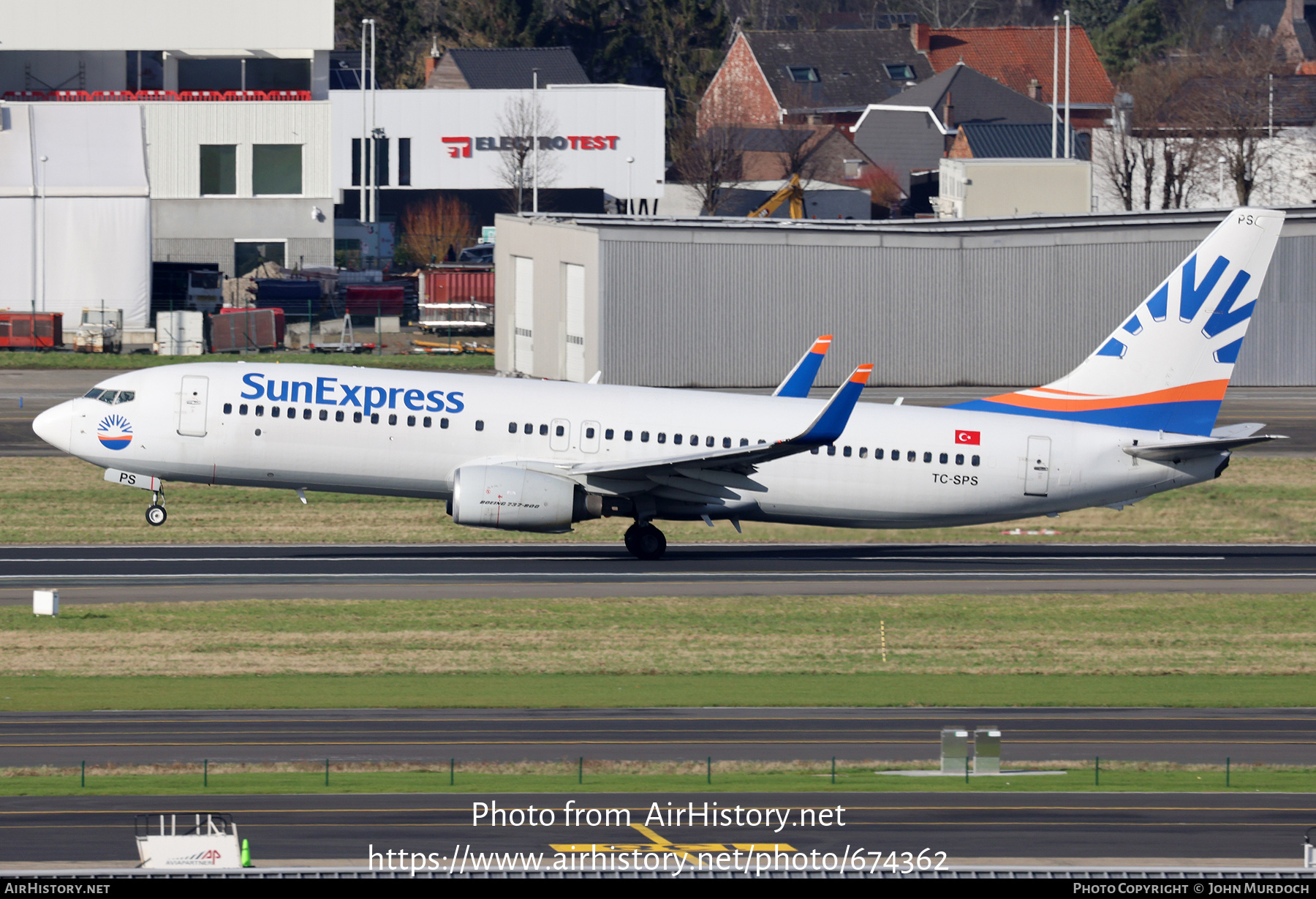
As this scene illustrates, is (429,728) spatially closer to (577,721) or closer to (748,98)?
(577,721)

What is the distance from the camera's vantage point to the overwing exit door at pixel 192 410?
1759 inches

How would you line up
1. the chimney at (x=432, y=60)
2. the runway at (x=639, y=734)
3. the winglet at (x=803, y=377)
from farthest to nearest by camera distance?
the chimney at (x=432, y=60)
the winglet at (x=803, y=377)
the runway at (x=639, y=734)

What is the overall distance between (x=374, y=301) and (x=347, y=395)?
58.1 m

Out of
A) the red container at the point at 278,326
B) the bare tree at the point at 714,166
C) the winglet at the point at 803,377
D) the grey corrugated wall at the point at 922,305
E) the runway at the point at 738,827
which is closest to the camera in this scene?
the runway at the point at 738,827

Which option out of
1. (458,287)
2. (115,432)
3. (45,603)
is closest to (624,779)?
(45,603)

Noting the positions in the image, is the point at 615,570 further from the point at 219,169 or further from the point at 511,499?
the point at 219,169

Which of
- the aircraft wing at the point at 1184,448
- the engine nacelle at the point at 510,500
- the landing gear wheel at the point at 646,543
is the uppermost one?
the aircraft wing at the point at 1184,448

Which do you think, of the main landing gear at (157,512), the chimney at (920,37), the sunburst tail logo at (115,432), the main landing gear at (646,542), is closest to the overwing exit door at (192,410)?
the sunburst tail logo at (115,432)

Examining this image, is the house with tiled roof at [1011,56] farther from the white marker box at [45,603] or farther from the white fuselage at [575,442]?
the white marker box at [45,603]

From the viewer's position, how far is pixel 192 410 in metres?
44.8

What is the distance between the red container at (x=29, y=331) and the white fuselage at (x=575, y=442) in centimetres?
4993

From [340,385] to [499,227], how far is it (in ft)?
151

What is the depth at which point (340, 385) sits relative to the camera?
4497 cm

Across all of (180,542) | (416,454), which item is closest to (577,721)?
(416,454)
